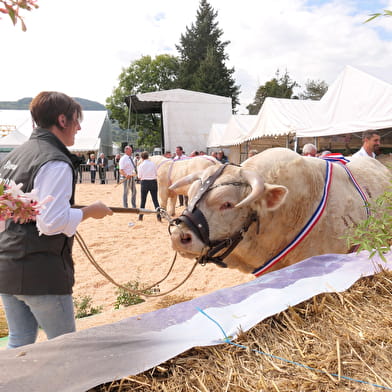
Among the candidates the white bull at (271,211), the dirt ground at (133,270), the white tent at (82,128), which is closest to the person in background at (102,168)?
the white tent at (82,128)

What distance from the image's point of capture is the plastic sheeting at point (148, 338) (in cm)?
109

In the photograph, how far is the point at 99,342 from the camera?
1237mm

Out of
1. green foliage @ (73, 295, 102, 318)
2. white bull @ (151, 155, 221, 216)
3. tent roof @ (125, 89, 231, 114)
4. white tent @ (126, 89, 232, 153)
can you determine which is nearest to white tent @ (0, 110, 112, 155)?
tent roof @ (125, 89, 231, 114)

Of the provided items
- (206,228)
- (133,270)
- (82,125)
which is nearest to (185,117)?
(82,125)

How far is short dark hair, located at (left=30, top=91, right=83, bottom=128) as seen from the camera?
185cm

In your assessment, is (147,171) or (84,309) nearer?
(84,309)

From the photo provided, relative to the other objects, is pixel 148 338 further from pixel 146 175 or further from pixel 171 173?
pixel 146 175

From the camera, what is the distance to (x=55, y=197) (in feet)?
5.33

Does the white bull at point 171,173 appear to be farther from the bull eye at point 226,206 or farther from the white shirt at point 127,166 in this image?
the bull eye at point 226,206

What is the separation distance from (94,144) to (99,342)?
101 ft

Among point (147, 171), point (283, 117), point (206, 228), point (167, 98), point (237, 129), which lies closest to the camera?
point (206, 228)

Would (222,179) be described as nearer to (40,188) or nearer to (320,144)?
(40,188)

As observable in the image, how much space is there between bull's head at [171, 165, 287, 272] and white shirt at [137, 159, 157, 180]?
285 inches

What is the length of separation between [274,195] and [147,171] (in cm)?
755
